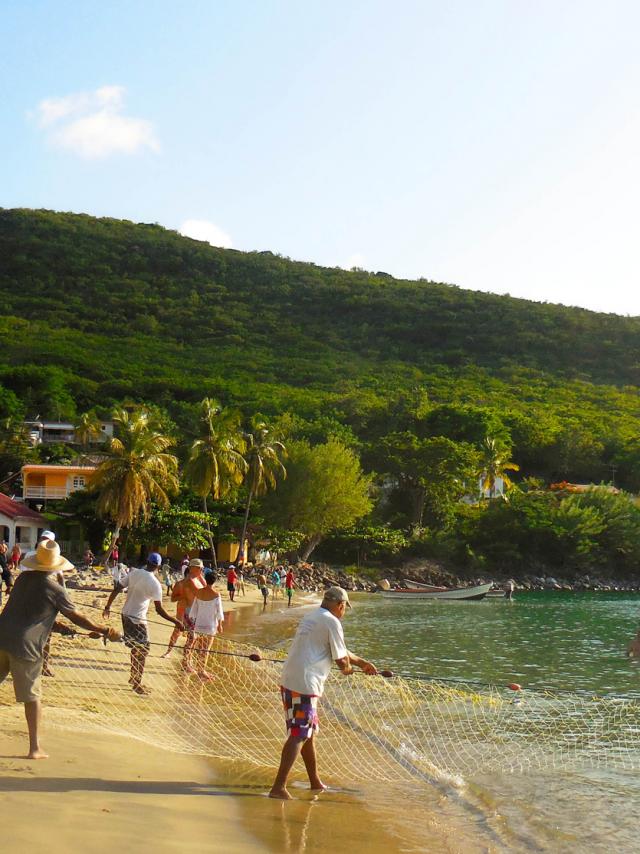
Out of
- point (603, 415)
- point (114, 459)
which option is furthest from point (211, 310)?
point (114, 459)

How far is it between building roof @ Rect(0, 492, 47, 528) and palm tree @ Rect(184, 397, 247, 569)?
8542 mm

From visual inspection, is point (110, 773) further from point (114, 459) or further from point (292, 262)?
point (292, 262)

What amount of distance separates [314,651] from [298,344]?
105 metres

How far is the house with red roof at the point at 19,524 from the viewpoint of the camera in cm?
4512

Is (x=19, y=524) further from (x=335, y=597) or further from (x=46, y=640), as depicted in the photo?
(x=335, y=597)

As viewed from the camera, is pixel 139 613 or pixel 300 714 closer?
pixel 300 714

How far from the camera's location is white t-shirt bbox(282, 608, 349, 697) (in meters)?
6.67

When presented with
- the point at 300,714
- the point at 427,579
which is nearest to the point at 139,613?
the point at 300,714

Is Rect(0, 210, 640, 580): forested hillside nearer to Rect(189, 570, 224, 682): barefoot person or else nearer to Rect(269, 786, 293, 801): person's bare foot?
Rect(189, 570, 224, 682): barefoot person

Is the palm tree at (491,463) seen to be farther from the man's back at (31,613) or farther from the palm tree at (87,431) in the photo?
the man's back at (31,613)

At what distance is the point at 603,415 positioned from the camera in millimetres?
86812

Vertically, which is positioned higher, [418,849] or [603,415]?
[603,415]

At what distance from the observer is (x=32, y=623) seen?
21.6ft

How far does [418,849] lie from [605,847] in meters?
1.77
